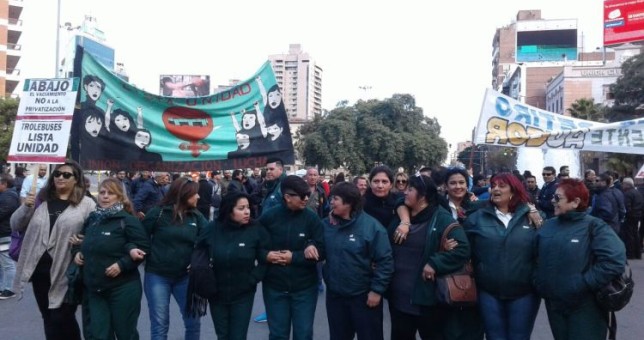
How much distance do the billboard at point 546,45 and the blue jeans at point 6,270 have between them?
75.9m

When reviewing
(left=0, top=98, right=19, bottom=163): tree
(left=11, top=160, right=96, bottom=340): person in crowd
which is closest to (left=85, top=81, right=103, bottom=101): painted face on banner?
(left=11, top=160, right=96, bottom=340): person in crowd

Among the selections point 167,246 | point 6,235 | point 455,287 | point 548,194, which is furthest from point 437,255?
point 6,235

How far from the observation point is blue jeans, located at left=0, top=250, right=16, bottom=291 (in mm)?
8414

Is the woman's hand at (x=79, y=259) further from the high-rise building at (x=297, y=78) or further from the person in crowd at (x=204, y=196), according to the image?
the high-rise building at (x=297, y=78)

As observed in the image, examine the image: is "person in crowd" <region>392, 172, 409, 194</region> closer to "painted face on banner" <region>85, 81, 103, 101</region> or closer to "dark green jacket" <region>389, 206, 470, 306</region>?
"dark green jacket" <region>389, 206, 470, 306</region>

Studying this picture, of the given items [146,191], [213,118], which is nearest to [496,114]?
[213,118]

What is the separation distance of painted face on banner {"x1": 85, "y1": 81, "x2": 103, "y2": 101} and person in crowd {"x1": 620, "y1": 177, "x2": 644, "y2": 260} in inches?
419

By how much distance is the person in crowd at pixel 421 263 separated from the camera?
4578 millimetres

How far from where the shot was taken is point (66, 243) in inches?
204

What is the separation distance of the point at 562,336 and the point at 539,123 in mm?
4464

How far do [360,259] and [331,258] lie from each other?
254mm

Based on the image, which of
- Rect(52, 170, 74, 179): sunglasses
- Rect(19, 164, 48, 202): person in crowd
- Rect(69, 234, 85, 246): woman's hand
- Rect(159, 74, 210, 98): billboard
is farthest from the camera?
Rect(159, 74, 210, 98): billboard

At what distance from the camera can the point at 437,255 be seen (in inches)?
179

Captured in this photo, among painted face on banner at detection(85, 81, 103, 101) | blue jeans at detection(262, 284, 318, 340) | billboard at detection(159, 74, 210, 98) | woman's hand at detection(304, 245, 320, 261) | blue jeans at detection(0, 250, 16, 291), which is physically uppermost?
billboard at detection(159, 74, 210, 98)
